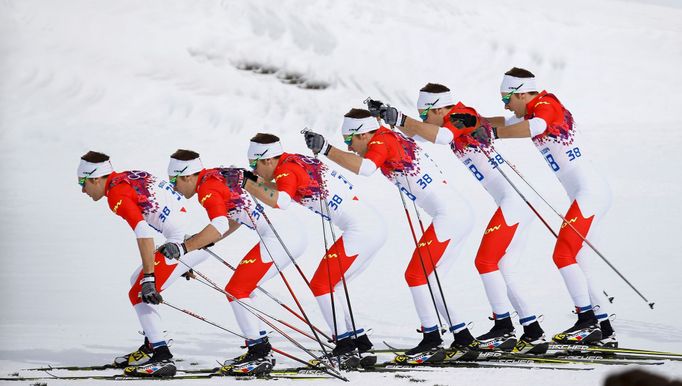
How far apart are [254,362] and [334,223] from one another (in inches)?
39.2

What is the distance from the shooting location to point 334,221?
745 cm

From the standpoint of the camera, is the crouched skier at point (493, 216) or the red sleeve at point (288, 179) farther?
the crouched skier at point (493, 216)

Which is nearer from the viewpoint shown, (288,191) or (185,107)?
(288,191)

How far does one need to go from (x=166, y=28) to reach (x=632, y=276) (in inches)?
589

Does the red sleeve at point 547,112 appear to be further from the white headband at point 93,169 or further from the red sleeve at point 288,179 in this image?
the white headband at point 93,169

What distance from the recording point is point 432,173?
759 cm

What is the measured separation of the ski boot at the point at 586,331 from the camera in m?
Result: 7.72

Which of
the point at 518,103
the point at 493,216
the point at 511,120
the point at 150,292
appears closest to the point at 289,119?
the point at 511,120

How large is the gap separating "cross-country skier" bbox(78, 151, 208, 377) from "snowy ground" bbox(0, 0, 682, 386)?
2.70ft

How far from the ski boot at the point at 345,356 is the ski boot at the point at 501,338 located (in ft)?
2.87

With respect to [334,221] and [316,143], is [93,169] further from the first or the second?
[334,221]

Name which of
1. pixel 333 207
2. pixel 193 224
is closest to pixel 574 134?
pixel 333 207

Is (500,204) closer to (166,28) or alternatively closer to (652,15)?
(166,28)

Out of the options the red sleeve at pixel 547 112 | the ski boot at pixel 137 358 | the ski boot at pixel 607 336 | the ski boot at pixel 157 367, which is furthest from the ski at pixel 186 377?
the red sleeve at pixel 547 112
